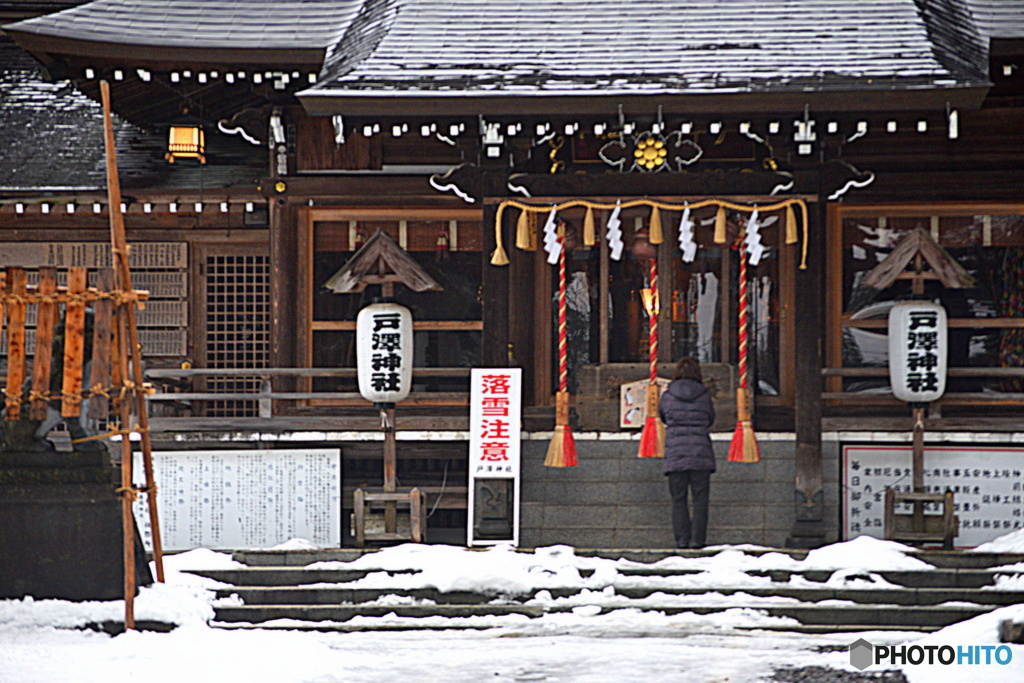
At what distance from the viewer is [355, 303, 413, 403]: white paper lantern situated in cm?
1193

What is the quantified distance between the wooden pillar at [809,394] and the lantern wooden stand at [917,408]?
591 mm

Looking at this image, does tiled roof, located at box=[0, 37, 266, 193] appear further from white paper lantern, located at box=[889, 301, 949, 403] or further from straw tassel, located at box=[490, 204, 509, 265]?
white paper lantern, located at box=[889, 301, 949, 403]

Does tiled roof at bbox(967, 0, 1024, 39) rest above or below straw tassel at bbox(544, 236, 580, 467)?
above

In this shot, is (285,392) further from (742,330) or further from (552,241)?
(742,330)

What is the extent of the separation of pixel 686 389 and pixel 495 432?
1.97m

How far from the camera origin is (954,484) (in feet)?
40.2

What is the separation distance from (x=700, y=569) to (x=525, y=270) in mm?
4252

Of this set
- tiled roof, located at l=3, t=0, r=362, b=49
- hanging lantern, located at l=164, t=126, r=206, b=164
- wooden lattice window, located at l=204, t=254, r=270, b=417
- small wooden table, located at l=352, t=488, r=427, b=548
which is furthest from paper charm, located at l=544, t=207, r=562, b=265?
hanging lantern, located at l=164, t=126, r=206, b=164

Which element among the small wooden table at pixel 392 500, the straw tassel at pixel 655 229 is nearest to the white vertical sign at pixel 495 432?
the small wooden table at pixel 392 500

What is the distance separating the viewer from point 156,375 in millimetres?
12703

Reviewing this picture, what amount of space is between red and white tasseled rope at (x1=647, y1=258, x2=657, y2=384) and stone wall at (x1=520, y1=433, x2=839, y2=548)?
898 mm

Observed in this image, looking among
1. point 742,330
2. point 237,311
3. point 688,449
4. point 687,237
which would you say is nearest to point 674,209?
point 687,237

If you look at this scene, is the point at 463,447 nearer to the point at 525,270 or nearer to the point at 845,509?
the point at 525,270

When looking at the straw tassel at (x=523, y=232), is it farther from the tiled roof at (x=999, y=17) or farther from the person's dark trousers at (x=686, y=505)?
the tiled roof at (x=999, y=17)
